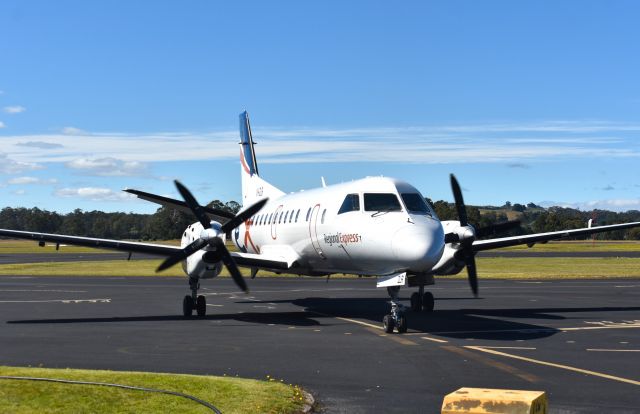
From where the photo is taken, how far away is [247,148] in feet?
133

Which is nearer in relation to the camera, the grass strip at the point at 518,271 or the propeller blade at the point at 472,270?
the propeller blade at the point at 472,270

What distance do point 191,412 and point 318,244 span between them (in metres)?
14.6

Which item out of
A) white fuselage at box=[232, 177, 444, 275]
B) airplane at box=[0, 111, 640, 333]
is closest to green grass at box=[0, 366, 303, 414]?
white fuselage at box=[232, 177, 444, 275]

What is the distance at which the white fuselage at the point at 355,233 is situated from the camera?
20234 mm

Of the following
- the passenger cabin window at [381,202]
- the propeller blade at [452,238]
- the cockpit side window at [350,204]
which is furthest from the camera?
the propeller blade at [452,238]

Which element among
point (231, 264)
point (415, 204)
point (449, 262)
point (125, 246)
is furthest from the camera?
point (125, 246)

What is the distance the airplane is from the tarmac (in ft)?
4.89

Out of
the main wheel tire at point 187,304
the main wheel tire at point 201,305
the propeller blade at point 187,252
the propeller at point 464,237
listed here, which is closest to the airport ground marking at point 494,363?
the propeller at point 464,237

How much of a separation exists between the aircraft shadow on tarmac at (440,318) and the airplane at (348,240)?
3.41ft

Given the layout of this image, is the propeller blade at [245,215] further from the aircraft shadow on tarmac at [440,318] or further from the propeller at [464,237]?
the propeller at [464,237]

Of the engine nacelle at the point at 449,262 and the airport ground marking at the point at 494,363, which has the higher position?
the engine nacelle at the point at 449,262

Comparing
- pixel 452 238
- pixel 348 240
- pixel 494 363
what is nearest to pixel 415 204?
pixel 348 240

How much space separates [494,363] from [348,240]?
26.5 feet

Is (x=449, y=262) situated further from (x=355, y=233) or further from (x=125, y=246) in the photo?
(x=125, y=246)
